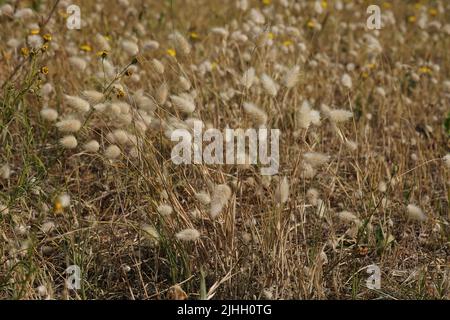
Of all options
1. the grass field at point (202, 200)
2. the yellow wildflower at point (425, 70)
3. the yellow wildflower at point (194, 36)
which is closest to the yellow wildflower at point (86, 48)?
the grass field at point (202, 200)

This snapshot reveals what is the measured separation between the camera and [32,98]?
12.4 ft

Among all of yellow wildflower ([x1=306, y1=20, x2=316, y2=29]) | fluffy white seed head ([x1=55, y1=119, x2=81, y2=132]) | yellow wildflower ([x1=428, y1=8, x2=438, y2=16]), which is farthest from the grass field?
yellow wildflower ([x1=428, y1=8, x2=438, y2=16])

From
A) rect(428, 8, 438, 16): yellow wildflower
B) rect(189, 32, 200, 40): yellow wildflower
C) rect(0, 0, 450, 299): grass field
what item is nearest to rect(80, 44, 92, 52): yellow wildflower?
rect(0, 0, 450, 299): grass field

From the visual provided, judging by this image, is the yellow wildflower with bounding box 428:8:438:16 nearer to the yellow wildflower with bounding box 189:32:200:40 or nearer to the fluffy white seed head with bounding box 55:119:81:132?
the yellow wildflower with bounding box 189:32:200:40

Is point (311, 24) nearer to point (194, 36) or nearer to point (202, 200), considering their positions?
point (194, 36)

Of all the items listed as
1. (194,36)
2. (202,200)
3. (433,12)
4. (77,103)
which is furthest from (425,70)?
(77,103)

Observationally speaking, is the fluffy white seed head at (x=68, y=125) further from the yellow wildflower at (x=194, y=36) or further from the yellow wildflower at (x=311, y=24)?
the yellow wildflower at (x=311, y=24)

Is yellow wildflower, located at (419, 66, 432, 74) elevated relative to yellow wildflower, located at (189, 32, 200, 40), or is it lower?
lower

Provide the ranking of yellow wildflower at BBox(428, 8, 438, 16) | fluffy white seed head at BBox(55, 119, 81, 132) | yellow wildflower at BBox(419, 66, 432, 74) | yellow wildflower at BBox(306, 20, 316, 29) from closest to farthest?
fluffy white seed head at BBox(55, 119, 81, 132) → yellow wildflower at BBox(419, 66, 432, 74) → yellow wildflower at BBox(306, 20, 316, 29) → yellow wildflower at BBox(428, 8, 438, 16)

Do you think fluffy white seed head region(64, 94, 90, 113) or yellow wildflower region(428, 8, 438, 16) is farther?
yellow wildflower region(428, 8, 438, 16)

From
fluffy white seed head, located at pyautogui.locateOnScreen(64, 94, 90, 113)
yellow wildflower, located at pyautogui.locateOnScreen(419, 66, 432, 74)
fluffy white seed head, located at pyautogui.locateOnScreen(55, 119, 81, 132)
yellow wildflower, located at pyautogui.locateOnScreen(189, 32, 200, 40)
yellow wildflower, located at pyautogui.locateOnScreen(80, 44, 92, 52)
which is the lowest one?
fluffy white seed head, located at pyautogui.locateOnScreen(55, 119, 81, 132)

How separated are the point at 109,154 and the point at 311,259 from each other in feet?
2.66

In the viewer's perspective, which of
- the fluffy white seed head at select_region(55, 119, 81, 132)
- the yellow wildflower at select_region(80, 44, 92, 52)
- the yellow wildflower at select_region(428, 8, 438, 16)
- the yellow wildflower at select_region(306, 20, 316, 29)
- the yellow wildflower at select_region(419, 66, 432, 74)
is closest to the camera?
the fluffy white seed head at select_region(55, 119, 81, 132)

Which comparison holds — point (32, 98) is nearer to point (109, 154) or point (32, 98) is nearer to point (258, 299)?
point (109, 154)
